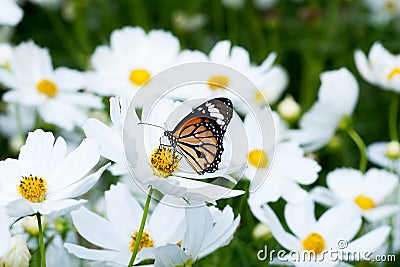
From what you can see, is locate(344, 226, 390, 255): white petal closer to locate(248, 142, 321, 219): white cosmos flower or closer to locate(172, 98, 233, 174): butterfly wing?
locate(248, 142, 321, 219): white cosmos flower

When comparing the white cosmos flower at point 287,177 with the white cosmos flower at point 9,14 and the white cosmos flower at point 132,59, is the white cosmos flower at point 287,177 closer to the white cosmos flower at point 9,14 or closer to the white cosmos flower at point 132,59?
the white cosmos flower at point 132,59

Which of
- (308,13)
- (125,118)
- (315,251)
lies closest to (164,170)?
→ (125,118)

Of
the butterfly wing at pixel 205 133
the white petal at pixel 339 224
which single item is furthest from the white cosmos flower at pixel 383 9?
the butterfly wing at pixel 205 133

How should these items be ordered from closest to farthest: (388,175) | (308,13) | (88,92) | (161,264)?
(161,264)
(388,175)
(88,92)
(308,13)

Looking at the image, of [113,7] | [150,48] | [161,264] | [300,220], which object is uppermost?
[113,7]

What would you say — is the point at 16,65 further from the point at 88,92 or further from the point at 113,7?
the point at 113,7

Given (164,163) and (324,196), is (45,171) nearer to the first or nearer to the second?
(164,163)

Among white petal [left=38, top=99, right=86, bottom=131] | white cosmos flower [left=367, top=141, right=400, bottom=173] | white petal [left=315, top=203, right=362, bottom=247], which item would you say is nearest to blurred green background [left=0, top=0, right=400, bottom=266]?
white cosmos flower [left=367, top=141, right=400, bottom=173]
